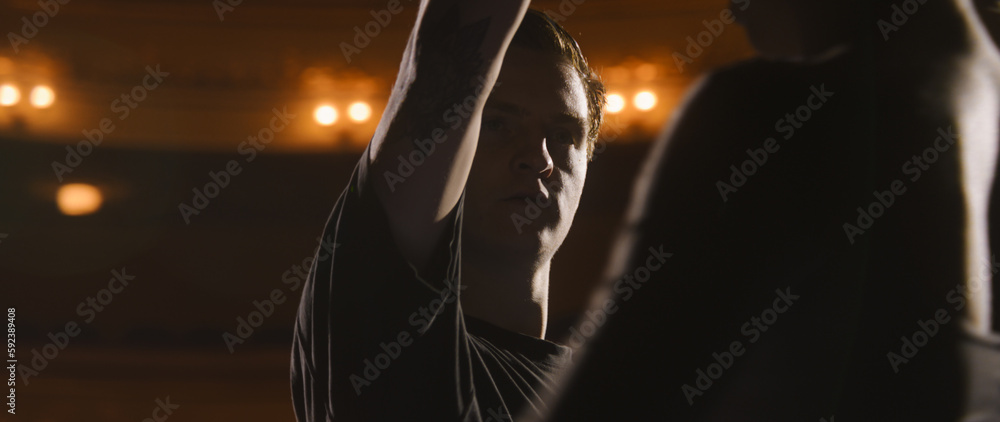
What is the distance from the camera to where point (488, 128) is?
4.54ft

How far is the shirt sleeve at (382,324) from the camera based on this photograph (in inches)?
40.3

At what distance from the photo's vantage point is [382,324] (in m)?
1.05

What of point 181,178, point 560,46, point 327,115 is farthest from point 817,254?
point 181,178

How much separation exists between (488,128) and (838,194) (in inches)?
27.6

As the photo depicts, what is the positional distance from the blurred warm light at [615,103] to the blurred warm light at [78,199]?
2.51 meters

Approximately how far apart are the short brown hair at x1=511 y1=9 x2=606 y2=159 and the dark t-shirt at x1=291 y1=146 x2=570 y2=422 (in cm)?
51

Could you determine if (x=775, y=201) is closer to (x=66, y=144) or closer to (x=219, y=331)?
(x=219, y=331)

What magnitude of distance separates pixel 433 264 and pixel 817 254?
1.66 feet

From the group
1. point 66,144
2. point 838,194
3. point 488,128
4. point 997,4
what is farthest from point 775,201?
point 66,144

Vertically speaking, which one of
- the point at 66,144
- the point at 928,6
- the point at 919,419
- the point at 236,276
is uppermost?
the point at 66,144

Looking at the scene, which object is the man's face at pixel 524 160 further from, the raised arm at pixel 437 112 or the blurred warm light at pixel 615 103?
the blurred warm light at pixel 615 103

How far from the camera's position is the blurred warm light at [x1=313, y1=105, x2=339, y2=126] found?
3609 mm

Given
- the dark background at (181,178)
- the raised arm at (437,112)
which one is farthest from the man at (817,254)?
the dark background at (181,178)

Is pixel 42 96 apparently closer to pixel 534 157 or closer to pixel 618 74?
pixel 618 74
